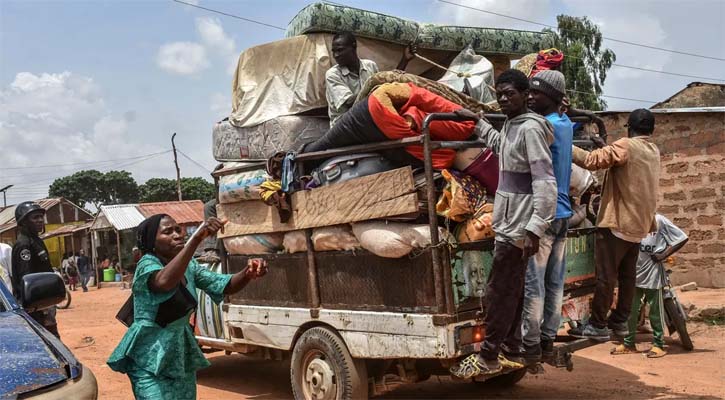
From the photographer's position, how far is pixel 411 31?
6.15 metres

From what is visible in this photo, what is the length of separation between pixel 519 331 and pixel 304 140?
2.37 m

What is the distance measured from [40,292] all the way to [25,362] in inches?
36.6

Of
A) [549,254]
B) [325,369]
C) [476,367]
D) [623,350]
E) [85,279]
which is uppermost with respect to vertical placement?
[549,254]

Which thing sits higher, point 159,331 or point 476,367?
point 159,331

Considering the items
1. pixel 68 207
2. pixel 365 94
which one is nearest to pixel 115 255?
pixel 68 207

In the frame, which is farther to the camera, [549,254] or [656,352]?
[656,352]

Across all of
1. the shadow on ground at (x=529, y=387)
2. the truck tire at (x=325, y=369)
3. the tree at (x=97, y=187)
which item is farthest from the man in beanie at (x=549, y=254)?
the tree at (x=97, y=187)

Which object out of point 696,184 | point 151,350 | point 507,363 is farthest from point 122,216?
point 151,350

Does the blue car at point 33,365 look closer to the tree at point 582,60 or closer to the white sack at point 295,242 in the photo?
the white sack at point 295,242

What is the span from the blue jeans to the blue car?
247 cm

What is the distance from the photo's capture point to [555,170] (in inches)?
166

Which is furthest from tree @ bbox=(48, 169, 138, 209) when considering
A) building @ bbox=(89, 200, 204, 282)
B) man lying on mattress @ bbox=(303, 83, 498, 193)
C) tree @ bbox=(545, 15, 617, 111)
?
man lying on mattress @ bbox=(303, 83, 498, 193)

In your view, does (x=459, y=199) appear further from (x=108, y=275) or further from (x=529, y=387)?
(x=108, y=275)

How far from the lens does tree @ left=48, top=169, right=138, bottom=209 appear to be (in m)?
57.8
